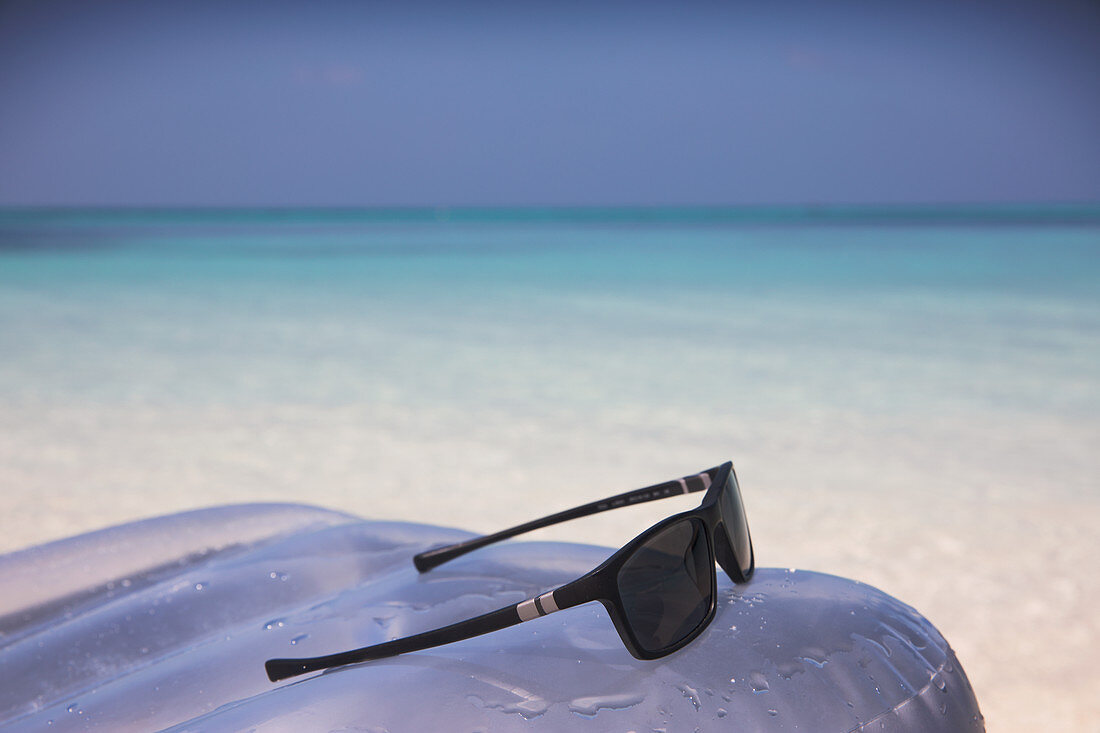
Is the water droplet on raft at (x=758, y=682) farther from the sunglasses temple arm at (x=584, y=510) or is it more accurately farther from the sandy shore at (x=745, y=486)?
the sandy shore at (x=745, y=486)

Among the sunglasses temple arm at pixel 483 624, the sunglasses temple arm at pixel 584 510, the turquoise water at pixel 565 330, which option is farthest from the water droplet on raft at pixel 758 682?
the turquoise water at pixel 565 330

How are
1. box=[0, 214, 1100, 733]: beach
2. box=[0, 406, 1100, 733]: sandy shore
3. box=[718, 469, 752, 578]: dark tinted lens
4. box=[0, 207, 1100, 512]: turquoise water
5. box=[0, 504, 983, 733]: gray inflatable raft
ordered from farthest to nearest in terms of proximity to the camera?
box=[0, 207, 1100, 512]: turquoise water
box=[0, 214, 1100, 733]: beach
box=[0, 406, 1100, 733]: sandy shore
box=[718, 469, 752, 578]: dark tinted lens
box=[0, 504, 983, 733]: gray inflatable raft

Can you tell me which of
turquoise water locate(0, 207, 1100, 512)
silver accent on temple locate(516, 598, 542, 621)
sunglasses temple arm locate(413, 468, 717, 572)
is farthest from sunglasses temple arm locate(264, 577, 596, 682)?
turquoise water locate(0, 207, 1100, 512)

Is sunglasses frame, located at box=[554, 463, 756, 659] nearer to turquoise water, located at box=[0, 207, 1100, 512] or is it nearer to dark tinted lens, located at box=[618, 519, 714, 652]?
dark tinted lens, located at box=[618, 519, 714, 652]

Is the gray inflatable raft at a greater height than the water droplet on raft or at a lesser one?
greater

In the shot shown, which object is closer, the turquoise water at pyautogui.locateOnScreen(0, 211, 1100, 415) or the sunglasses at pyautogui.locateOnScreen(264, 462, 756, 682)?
the sunglasses at pyautogui.locateOnScreen(264, 462, 756, 682)

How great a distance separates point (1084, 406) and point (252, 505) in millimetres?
3135

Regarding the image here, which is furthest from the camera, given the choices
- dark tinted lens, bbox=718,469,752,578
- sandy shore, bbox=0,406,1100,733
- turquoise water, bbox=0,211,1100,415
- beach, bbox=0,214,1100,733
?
turquoise water, bbox=0,211,1100,415

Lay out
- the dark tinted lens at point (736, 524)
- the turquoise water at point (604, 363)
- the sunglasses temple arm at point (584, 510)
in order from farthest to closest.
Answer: the turquoise water at point (604, 363) < the sunglasses temple arm at point (584, 510) < the dark tinted lens at point (736, 524)

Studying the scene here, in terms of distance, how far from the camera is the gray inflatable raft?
0.62m

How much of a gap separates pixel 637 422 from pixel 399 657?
258 centimetres

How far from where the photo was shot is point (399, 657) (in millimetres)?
688

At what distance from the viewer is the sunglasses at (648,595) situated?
0.63 metres

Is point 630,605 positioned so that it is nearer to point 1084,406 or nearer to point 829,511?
point 829,511
